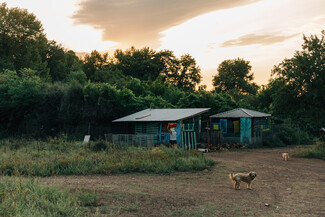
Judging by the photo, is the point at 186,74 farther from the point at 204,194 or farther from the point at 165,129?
the point at 204,194

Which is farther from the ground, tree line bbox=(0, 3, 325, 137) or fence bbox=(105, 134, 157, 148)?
tree line bbox=(0, 3, 325, 137)

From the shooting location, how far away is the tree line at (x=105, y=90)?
19828 millimetres

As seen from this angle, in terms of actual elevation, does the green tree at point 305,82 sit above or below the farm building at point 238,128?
above

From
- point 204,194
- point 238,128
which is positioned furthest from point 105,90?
point 204,194

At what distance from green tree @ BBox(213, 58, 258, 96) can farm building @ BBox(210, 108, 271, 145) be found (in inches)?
1321

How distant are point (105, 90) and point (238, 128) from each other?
12.6 m

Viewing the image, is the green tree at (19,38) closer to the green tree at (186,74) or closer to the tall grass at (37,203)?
the green tree at (186,74)

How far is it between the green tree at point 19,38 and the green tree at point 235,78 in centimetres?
3436

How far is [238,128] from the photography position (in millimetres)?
27047

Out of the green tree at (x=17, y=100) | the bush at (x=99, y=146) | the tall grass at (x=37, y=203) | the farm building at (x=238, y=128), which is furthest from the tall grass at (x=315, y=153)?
the green tree at (x=17, y=100)

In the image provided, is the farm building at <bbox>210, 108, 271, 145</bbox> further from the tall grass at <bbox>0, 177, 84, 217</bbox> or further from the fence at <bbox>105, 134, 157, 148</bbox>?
the tall grass at <bbox>0, 177, 84, 217</bbox>

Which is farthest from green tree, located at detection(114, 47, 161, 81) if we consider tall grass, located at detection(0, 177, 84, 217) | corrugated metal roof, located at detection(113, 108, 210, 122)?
tall grass, located at detection(0, 177, 84, 217)

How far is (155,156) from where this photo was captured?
15023 mm

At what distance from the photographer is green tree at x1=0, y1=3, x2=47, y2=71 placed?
43.5 m
